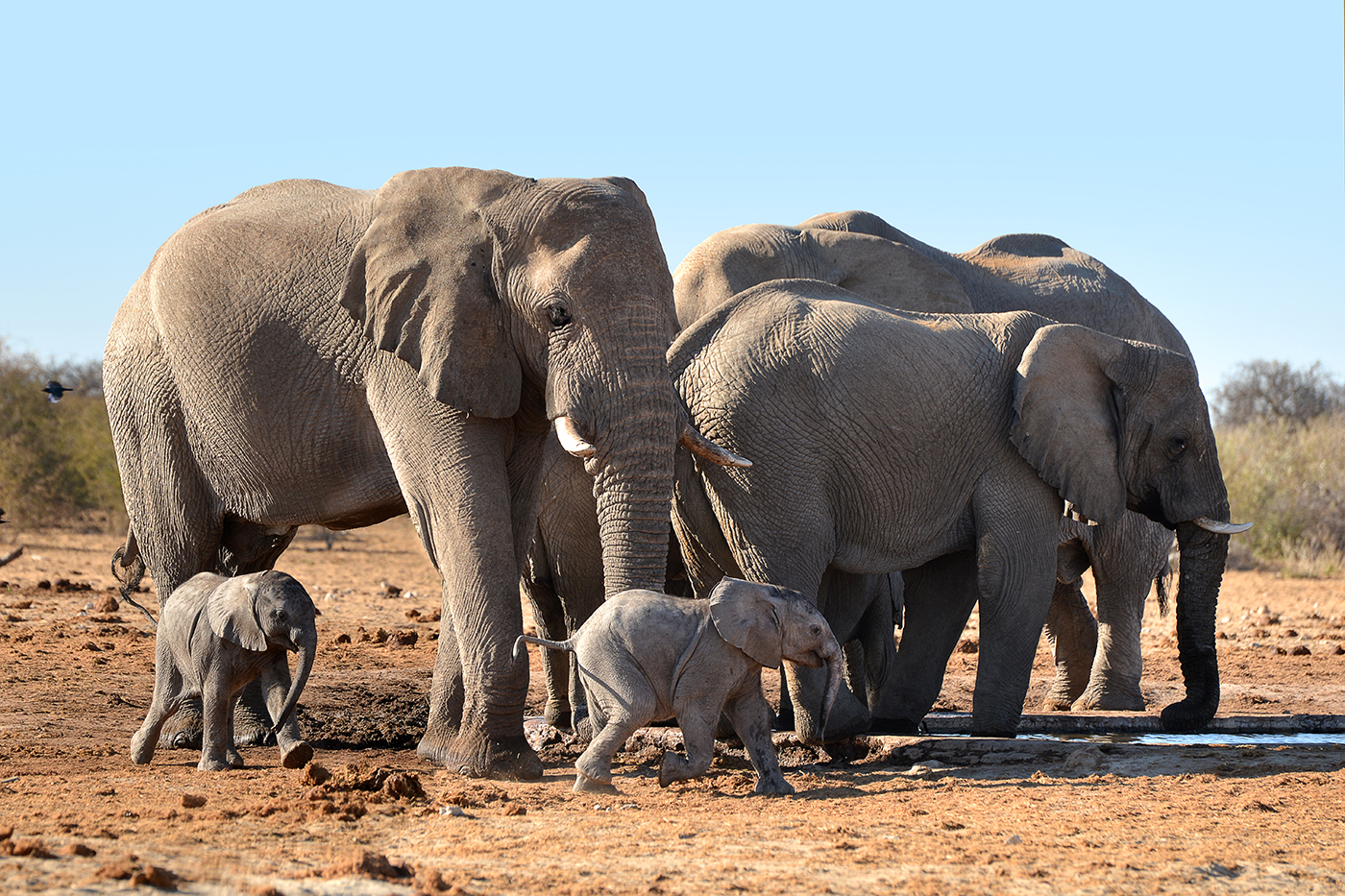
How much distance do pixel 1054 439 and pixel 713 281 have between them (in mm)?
3267

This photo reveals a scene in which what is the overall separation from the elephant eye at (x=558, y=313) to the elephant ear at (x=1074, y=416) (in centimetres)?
266

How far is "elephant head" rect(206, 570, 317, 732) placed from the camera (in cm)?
650

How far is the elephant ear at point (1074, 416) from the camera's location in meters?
7.60

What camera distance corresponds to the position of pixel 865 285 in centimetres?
1030

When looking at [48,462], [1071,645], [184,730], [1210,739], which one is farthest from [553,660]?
[48,462]

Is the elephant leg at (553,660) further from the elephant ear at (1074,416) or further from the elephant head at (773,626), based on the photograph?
the elephant ear at (1074,416)

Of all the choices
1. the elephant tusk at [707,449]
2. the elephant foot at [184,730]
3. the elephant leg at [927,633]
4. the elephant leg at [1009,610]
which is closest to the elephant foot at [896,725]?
the elephant leg at [927,633]

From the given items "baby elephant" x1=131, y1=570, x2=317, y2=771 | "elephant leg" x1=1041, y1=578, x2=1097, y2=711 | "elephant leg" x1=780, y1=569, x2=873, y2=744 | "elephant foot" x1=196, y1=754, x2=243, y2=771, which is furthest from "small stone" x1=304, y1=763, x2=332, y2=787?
"elephant leg" x1=1041, y1=578, x2=1097, y2=711

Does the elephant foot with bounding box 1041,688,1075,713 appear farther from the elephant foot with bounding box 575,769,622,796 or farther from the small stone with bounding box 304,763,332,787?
the small stone with bounding box 304,763,332,787

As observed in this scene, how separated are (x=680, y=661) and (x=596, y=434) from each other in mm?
1000

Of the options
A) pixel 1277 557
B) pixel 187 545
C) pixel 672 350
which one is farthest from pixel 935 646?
pixel 1277 557

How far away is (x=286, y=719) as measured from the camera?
6.71m

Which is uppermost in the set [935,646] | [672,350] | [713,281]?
[713,281]

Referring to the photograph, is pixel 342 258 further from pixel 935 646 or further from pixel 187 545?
pixel 935 646
